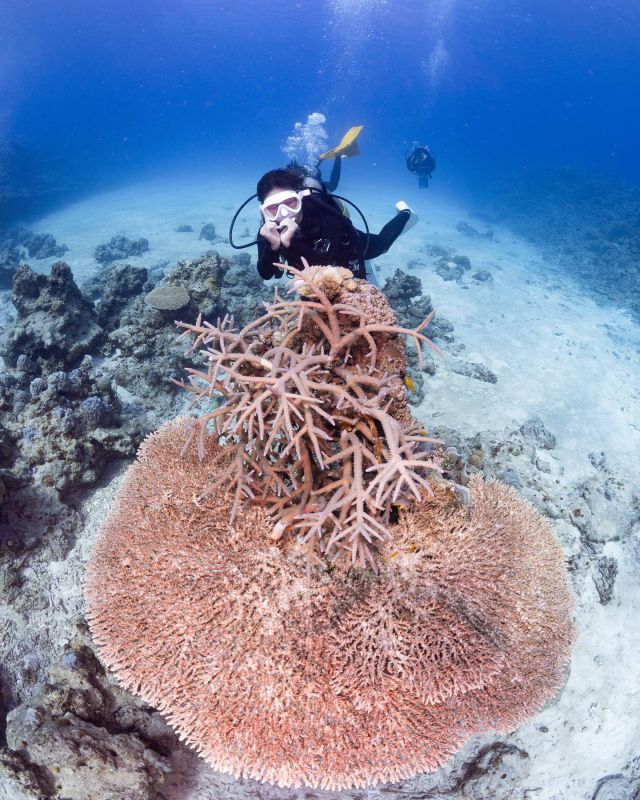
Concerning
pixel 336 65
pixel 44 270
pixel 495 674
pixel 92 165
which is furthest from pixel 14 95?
pixel 336 65

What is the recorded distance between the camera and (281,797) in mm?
3273

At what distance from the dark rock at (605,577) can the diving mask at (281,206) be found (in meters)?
5.38

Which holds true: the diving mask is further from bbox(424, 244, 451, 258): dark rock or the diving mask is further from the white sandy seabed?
bbox(424, 244, 451, 258): dark rock

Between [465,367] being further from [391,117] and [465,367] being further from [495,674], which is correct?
[391,117]

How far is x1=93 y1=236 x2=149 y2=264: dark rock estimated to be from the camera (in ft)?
50.3

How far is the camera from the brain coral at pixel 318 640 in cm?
218

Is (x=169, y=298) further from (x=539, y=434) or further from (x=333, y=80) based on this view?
(x=333, y=80)

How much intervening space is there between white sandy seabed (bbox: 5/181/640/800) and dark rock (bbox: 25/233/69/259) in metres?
0.53

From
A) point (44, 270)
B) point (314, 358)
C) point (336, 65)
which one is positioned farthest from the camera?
point (336, 65)

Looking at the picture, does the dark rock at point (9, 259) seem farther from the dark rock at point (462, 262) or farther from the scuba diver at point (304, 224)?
the dark rock at point (462, 262)

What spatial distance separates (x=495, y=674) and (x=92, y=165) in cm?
5467

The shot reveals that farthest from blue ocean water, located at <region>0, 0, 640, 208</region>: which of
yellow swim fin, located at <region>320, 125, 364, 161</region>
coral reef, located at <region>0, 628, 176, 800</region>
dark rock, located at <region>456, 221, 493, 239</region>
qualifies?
coral reef, located at <region>0, 628, 176, 800</region>

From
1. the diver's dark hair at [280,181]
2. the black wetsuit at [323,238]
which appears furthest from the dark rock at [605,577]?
the diver's dark hair at [280,181]

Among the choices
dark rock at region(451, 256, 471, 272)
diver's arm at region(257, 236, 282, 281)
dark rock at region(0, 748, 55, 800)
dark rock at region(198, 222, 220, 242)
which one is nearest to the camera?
dark rock at region(0, 748, 55, 800)
